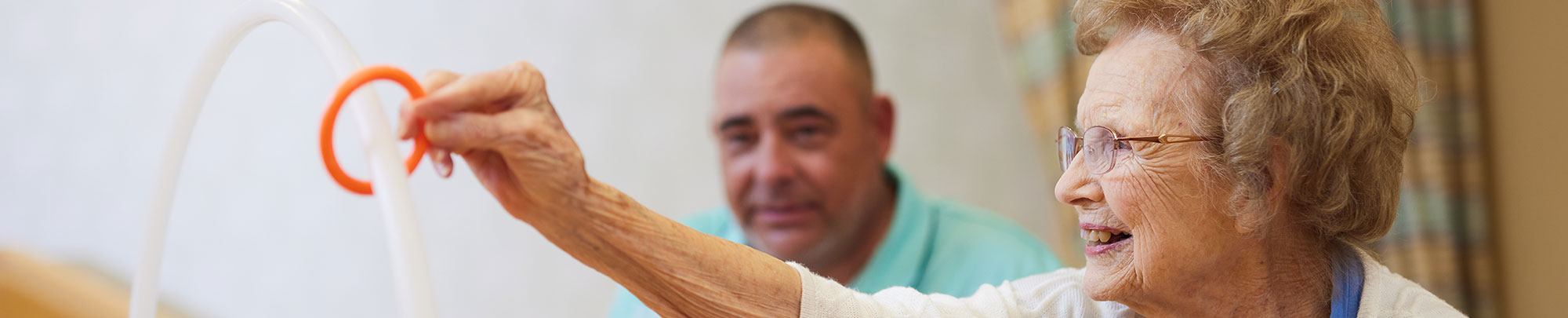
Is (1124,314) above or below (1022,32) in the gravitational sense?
below

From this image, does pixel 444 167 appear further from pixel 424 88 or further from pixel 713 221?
pixel 713 221

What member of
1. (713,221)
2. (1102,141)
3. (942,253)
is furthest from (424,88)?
(713,221)

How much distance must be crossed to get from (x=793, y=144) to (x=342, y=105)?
1.13 metres

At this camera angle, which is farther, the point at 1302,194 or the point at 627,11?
the point at 627,11

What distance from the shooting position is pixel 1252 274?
2.86 ft

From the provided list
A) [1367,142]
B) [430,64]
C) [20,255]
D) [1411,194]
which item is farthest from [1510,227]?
[20,255]

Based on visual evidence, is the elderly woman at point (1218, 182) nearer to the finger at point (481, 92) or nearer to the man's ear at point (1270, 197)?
the man's ear at point (1270, 197)

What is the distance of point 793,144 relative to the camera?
1.67 metres

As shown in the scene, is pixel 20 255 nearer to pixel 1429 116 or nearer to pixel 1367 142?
pixel 1367 142

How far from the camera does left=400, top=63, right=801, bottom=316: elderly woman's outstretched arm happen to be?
586 millimetres

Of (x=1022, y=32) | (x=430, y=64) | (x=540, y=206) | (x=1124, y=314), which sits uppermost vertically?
(x=430, y=64)

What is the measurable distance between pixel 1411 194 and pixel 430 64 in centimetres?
230

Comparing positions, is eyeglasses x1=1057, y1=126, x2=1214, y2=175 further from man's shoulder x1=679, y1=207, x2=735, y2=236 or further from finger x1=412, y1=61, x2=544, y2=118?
man's shoulder x1=679, y1=207, x2=735, y2=236

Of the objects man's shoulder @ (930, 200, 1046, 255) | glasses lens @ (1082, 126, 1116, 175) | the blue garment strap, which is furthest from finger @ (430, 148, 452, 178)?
man's shoulder @ (930, 200, 1046, 255)
